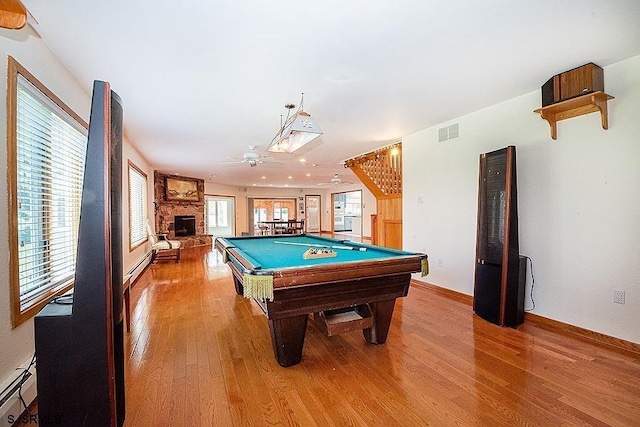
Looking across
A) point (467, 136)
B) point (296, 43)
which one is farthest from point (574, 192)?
point (296, 43)

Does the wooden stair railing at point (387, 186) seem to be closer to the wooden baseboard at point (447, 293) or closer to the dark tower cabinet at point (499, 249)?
the wooden baseboard at point (447, 293)

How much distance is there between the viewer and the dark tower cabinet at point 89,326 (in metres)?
1.27

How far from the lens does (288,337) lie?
2148 mm

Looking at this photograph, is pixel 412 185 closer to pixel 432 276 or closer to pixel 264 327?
pixel 432 276

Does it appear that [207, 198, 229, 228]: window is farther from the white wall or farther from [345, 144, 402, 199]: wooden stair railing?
the white wall

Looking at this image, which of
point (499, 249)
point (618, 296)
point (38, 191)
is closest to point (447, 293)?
point (499, 249)

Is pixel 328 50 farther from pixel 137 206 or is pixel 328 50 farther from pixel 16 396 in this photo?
pixel 137 206

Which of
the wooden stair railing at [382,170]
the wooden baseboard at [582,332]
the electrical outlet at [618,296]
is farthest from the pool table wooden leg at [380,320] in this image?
the wooden stair railing at [382,170]

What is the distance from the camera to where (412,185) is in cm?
465

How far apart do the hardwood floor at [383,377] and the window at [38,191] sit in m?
0.86

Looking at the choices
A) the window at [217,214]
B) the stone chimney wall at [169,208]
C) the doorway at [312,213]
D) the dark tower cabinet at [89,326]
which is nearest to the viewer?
the dark tower cabinet at [89,326]

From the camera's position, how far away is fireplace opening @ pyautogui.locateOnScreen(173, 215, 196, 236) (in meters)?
9.52

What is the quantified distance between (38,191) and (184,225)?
8.03m

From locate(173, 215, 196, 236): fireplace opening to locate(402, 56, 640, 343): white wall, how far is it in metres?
8.70
